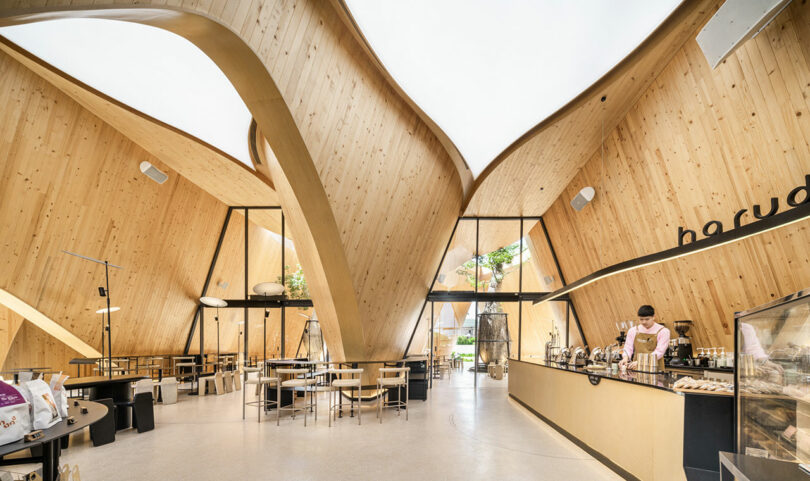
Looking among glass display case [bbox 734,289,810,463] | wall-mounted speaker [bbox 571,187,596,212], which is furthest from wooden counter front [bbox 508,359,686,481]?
wall-mounted speaker [bbox 571,187,596,212]

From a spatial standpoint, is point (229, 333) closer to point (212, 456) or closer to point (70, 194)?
Result: point (70, 194)

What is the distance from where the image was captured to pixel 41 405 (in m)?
3.10

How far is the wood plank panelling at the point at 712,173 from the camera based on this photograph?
421 cm

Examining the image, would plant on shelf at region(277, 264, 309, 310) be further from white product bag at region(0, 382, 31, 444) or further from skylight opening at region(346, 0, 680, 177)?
white product bag at region(0, 382, 31, 444)

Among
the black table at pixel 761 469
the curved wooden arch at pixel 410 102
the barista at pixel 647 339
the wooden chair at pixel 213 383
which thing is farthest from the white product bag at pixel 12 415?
the wooden chair at pixel 213 383

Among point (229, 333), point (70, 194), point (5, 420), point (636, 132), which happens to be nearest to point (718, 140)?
point (636, 132)

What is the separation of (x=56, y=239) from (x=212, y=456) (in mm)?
5541

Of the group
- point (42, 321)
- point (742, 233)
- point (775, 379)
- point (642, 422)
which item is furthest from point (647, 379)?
point (42, 321)

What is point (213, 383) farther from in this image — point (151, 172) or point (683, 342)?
point (683, 342)

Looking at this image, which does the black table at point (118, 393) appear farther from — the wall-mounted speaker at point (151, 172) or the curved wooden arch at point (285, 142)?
the wall-mounted speaker at point (151, 172)

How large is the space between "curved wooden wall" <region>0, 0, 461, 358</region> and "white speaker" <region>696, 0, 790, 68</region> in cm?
352

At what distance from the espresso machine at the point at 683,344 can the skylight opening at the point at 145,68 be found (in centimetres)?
729

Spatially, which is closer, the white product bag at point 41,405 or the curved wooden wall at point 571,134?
the white product bag at point 41,405

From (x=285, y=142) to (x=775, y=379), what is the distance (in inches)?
188
